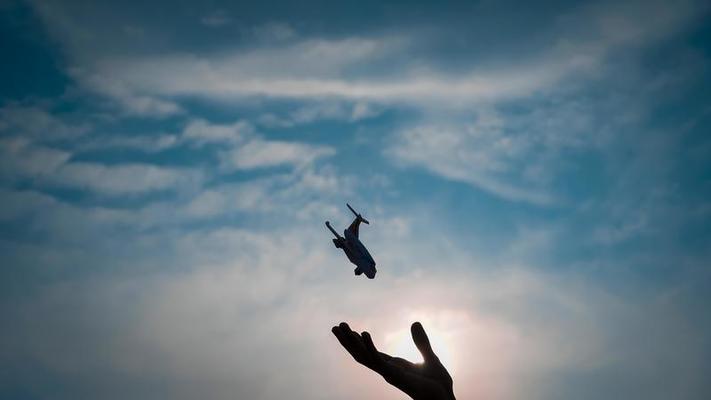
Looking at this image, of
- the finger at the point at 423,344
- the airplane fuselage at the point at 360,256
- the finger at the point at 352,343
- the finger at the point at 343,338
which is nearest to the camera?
the finger at the point at 352,343

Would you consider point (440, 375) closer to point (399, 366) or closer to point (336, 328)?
point (399, 366)

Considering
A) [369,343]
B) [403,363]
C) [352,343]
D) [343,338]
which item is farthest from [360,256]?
[369,343]

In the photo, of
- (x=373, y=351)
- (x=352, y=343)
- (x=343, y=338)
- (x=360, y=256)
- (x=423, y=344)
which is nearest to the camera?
(x=373, y=351)

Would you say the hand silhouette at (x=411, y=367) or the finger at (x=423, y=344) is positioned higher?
the finger at (x=423, y=344)

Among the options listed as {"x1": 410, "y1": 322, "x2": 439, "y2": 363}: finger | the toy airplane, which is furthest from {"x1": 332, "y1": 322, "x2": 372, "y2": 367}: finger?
the toy airplane

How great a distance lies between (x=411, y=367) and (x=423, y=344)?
333 millimetres

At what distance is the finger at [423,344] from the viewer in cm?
639

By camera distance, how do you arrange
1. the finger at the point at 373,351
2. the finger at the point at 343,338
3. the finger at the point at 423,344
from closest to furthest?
the finger at the point at 373,351 → the finger at the point at 343,338 → the finger at the point at 423,344

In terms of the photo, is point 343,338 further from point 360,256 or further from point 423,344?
point 360,256

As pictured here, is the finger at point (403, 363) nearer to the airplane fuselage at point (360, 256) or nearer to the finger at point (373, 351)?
the finger at point (373, 351)

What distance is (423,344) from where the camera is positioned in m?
6.46

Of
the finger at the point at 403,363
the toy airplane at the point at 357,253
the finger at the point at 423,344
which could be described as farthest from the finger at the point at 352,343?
the toy airplane at the point at 357,253

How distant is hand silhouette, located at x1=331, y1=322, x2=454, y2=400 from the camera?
5945 mm

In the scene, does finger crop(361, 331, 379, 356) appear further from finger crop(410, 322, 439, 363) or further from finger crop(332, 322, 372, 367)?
finger crop(410, 322, 439, 363)
